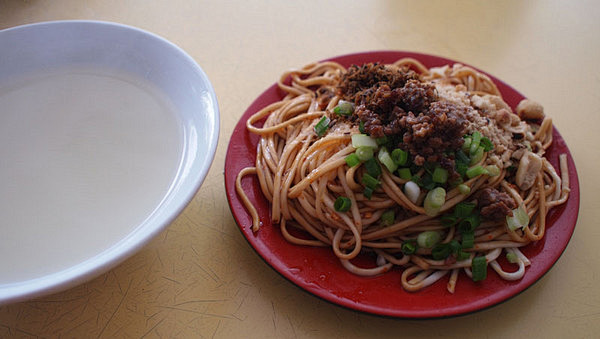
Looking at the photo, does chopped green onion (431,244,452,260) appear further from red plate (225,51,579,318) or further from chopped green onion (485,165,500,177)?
chopped green onion (485,165,500,177)

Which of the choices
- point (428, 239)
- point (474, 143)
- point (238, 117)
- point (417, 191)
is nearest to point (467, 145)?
point (474, 143)

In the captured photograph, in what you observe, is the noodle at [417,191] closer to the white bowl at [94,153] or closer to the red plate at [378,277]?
the red plate at [378,277]

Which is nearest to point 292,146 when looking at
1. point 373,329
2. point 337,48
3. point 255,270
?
point 255,270

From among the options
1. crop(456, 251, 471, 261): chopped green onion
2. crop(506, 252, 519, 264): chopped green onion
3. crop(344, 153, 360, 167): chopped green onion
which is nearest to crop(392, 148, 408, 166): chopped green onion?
crop(344, 153, 360, 167): chopped green onion

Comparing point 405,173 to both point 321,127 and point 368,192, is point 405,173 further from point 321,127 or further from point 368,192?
point 321,127

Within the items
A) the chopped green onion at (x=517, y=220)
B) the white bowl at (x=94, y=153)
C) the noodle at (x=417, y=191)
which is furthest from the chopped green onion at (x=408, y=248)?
the white bowl at (x=94, y=153)

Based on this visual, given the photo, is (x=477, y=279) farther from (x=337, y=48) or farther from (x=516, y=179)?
(x=337, y=48)
